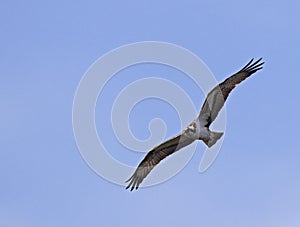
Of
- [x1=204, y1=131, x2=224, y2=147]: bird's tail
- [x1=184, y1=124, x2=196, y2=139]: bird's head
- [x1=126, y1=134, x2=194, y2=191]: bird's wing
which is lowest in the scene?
[x1=204, y1=131, x2=224, y2=147]: bird's tail

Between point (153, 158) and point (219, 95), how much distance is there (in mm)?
3051

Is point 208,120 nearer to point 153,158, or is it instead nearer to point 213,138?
point 213,138

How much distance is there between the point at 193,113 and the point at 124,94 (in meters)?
2.11

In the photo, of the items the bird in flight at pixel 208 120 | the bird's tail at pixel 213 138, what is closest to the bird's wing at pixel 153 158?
the bird in flight at pixel 208 120

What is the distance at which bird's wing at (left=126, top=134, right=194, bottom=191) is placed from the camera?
2202 cm

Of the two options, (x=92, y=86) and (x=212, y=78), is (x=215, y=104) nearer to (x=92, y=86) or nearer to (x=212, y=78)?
(x=212, y=78)

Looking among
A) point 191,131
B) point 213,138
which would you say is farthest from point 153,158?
point 213,138

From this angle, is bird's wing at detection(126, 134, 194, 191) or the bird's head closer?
the bird's head

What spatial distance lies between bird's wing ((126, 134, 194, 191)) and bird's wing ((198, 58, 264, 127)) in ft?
3.50

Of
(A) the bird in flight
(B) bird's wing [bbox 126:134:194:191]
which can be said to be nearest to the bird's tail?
(A) the bird in flight

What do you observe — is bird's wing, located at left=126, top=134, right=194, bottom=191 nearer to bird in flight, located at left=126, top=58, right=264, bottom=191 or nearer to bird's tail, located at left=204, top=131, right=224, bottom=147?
bird in flight, located at left=126, top=58, right=264, bottom=191

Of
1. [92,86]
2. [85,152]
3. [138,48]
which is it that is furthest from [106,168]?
[138,48]

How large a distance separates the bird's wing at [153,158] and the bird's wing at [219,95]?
Answer: 1067mm

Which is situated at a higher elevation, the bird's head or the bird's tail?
the bird's head
